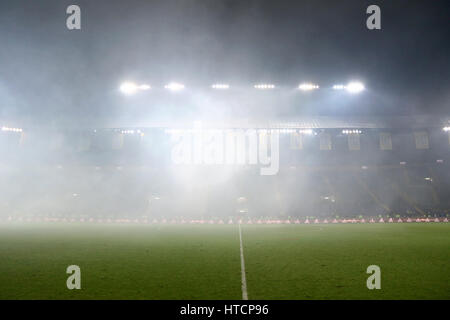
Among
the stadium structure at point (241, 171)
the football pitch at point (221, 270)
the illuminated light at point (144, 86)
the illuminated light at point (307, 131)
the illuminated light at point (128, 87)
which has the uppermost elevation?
the illuminated light at point (144, 86)

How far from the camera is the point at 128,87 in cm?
2494

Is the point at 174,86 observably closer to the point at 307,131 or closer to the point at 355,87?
the point at 307,131

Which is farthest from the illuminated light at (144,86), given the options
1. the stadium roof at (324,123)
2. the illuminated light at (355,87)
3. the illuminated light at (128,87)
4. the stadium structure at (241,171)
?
the illuminated light at (355,87)

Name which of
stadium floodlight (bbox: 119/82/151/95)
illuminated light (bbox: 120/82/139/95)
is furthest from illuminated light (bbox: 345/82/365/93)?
illuminated light (bbox: 120/82/139/95)

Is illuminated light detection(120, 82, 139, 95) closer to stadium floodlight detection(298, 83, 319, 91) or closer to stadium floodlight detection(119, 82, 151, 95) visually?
stadium floodlight detection(119, 82, 151, 95)

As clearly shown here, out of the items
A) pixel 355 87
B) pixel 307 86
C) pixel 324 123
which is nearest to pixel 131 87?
pixel 307 86

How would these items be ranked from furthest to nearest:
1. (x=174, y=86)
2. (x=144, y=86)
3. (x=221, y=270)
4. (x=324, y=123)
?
1. (x=324, y=123)
2. (x=144, y=86)
3. (x=174, y=86)
4. (x=221, y=270)

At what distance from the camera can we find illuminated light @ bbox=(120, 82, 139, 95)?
970 inches

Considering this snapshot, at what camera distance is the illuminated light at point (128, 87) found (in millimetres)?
24641

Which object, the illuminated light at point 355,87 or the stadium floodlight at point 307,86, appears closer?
the illuminated light at point 355,87

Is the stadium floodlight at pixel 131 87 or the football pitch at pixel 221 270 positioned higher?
the stadium floodlight at pixel 131 87

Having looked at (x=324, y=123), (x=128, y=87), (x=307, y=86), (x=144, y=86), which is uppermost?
(x=144, y=86)

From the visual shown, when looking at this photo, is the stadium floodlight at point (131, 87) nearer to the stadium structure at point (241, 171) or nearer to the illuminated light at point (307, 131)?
the stadium structure at point (241, 171)
